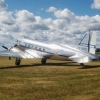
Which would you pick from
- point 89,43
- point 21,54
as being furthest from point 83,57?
point 21,54

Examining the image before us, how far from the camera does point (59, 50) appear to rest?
3086 cm

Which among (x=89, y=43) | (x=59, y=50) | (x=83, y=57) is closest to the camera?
(x=83, y=57)

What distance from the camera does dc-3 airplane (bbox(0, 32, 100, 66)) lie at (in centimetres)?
2781

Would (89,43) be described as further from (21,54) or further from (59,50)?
(21,54)

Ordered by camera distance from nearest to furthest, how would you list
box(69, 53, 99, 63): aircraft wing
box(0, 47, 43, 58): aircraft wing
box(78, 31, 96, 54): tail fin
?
box(69, 53, 99, 63): aircraft wing < box(78, 31, 96, 54): tail fin < box(0, 47, 43, 58): aircraft wing

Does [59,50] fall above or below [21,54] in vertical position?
above

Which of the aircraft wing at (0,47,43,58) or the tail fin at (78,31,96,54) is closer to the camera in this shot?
the tail fin at (78,31,96,54)

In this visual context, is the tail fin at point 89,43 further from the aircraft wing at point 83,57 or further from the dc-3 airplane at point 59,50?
the aircraft wing at point 83,57

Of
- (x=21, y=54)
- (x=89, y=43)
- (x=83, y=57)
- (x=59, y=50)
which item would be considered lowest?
(x=83, y=57)

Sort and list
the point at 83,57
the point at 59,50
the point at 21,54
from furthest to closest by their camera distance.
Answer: the point at 21,54, the point at 59,50, the point at 83,57

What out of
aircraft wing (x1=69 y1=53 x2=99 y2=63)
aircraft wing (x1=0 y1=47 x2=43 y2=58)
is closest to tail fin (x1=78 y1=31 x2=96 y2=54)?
aircraft wing (x1=69 y1=53 x2=99 y2=63)

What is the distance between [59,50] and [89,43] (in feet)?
15.8

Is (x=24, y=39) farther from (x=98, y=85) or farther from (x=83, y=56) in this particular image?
(x=98, y=85)

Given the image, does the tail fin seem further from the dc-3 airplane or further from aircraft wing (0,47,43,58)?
aircraft wing (0,47,43,58)
